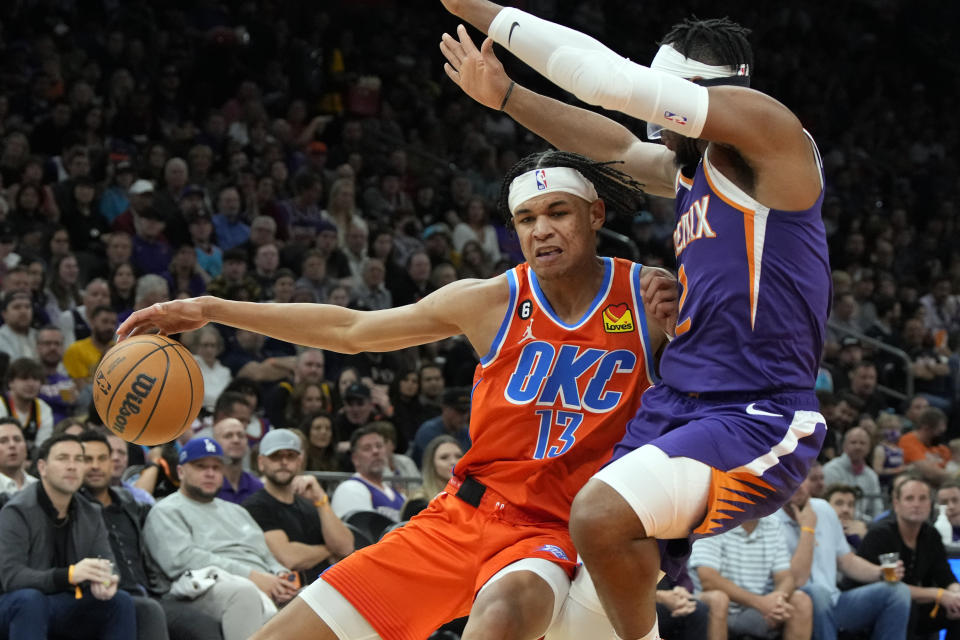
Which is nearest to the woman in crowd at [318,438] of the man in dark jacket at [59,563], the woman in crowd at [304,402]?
the woman in crowd at [304,402]

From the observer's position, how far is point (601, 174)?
4711 mm

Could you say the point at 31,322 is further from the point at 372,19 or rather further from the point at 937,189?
the point at 937,189

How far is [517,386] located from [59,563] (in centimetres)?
362

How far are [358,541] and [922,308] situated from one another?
9584 mm

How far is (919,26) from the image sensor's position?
23.2 m

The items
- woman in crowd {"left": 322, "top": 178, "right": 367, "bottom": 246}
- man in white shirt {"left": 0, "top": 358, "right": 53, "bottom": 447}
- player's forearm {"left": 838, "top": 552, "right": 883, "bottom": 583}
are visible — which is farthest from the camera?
woman in crowd {"left": 322, "top": 178, "right": 367, "bottom": 246}

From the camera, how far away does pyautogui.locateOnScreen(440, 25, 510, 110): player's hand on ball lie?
4633mm

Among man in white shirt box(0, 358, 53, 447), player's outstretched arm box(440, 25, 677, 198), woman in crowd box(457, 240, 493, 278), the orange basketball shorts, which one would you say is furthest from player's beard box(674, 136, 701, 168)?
woman in crowd box(457, 240, 493, 278)

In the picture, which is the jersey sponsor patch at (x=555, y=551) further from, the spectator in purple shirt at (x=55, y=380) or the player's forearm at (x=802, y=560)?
the spectator in purple shirt at (x=55, y=380)

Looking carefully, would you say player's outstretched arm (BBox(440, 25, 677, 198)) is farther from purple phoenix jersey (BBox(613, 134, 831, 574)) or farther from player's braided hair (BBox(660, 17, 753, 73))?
purple phoenix jersey (BBox(613, 134, 831, 574))

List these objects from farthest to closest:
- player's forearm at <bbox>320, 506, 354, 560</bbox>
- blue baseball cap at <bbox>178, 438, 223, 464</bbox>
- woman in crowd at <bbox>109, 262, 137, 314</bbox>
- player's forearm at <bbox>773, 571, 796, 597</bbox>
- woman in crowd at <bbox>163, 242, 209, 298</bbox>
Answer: woman in crowd at <bbox>163, 242, 209, 298</bbox>, woman in crowd at <bbox>109, 262, 137, 314</bbox>, player's forearm at <bbox>773, 571, 796, 597</bbox>, player's forearm at <bbox>320, 506, 354, 560</bbox>, blue baseball cap at <bbox>178, 438, 223, 464</bbox>

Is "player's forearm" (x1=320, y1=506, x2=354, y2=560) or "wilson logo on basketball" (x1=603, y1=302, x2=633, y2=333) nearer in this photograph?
"wilson logo on basketball" (x1=603, y1=302, x2=633, y2=333)

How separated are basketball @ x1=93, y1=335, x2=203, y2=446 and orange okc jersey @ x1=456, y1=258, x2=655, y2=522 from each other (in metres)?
1.04

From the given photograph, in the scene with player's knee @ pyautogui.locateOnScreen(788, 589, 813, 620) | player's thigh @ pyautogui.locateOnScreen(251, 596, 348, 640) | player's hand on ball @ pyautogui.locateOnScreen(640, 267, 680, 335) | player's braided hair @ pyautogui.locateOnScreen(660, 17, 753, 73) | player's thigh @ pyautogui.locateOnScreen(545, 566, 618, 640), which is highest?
player's braided hair @ pyautogui.locateOnScreen(660, 17, 753, 73)
